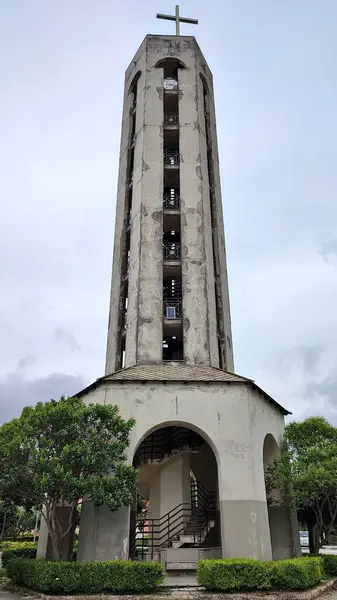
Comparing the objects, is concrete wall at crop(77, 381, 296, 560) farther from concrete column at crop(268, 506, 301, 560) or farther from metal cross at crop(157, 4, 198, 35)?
metal cross at crop(157, 4, 198, 35)

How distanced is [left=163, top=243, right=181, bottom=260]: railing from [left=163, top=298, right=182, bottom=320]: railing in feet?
8.22

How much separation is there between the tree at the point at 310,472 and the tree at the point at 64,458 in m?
6.39

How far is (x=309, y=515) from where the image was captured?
22.1m

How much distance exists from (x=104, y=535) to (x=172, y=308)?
12303 mm

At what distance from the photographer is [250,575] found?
47.2ft

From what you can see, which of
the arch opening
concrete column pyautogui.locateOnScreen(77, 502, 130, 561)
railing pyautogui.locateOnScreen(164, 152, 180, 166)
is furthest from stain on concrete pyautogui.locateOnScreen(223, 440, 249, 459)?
the arch opening

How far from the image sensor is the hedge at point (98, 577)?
14039 mm

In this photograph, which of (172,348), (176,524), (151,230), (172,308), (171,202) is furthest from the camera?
(171,202)

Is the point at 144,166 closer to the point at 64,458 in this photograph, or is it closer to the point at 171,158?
the point at 171,158

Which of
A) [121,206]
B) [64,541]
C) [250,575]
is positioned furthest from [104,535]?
[121,206]

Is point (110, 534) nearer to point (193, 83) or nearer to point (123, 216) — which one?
point (123, 216)

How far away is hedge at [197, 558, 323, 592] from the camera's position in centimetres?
1422

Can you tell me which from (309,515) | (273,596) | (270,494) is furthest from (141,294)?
(273,596)

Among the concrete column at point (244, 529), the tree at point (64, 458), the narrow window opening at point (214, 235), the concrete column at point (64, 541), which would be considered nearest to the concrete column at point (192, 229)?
the narrow window opening at point (214, 235)
